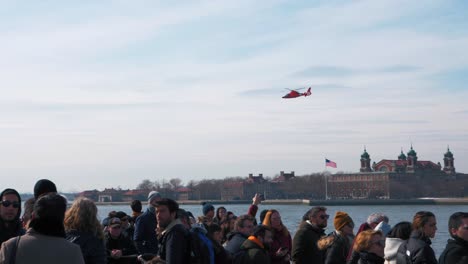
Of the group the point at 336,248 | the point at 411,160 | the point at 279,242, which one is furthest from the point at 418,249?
the point at 411,160

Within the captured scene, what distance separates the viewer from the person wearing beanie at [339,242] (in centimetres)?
766

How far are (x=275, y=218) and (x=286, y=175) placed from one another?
564 ft

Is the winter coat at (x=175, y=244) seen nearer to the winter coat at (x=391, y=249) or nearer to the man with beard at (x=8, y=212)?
the man with beard at (x=8, y=212)

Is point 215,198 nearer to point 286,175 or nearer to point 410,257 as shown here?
point 286,175

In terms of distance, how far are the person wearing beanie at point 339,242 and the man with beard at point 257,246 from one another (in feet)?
3.65

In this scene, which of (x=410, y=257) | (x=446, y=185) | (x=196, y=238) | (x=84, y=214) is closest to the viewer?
(x=84, y=214)

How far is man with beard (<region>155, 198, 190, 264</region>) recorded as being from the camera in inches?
225

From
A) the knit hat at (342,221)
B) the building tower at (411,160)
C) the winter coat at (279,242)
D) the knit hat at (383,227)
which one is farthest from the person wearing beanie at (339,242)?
the building tower at (411,160)

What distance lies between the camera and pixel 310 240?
8141mm

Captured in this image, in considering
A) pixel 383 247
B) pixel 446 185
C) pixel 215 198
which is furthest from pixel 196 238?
pixel 215 198

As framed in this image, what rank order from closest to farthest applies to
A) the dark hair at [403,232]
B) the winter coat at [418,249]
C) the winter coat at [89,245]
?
the winter coat at [89,245]
the winter coat at [418,249]
the dark hair at [403,232]

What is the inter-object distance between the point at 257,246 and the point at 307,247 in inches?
63.3

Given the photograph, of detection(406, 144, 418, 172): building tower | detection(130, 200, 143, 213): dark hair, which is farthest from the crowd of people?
detection(406, 144, 418, 172): building tower

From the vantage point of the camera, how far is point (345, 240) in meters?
7.75
